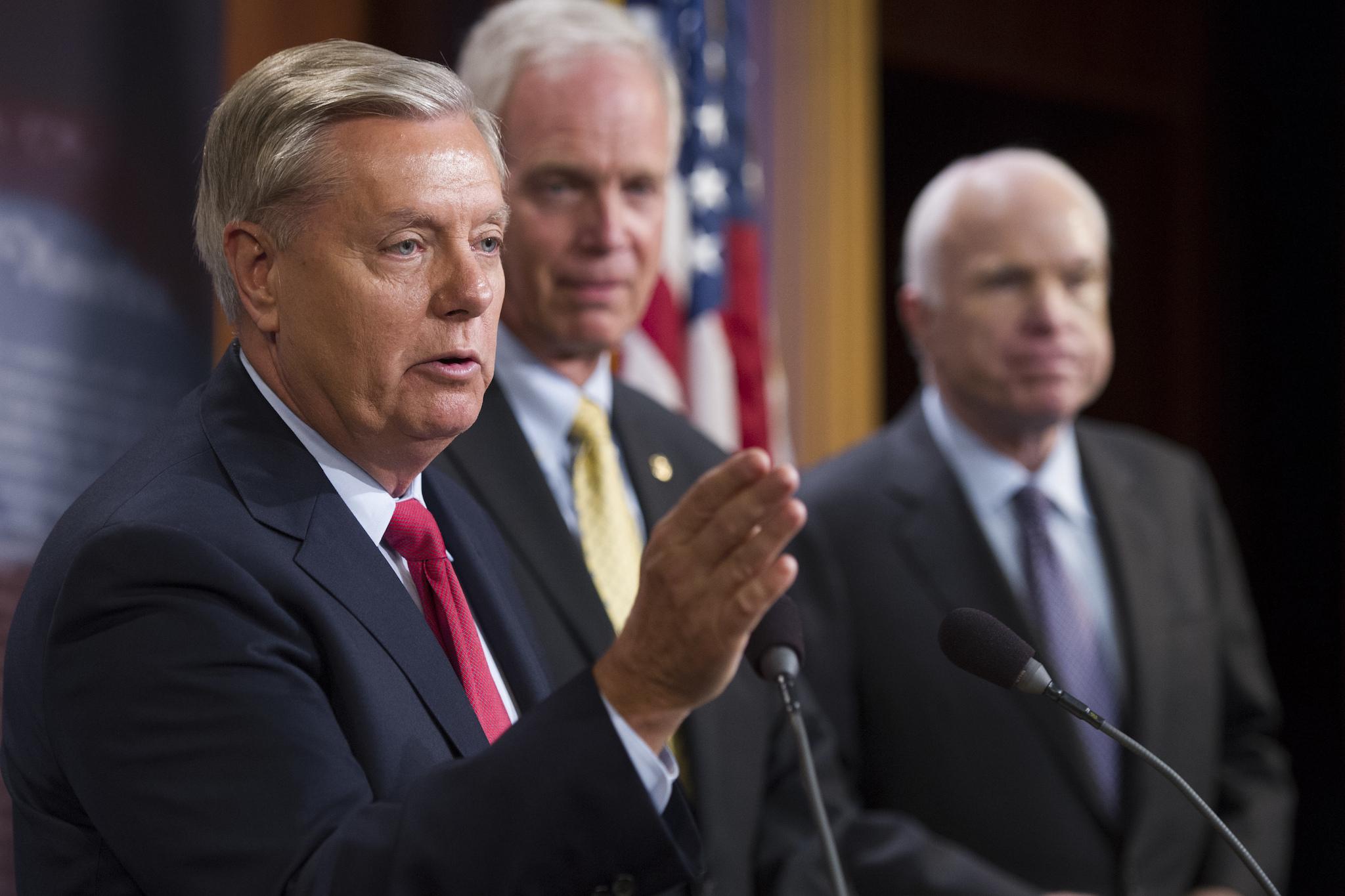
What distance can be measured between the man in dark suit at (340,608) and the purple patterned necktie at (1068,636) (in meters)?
1.44

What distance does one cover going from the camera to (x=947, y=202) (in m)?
2.93

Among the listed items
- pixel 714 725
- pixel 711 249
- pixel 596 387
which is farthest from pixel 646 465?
pixel 711 249

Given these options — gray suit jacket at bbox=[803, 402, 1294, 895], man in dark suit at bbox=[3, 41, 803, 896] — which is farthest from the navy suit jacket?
gray suit jacket at bbox=[803, 402, 1294, 895]

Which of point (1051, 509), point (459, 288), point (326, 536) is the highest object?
point (459, 288)

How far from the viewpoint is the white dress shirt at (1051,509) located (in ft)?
8.86

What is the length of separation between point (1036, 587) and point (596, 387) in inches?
39.3

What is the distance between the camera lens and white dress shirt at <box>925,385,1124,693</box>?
270 centimetres

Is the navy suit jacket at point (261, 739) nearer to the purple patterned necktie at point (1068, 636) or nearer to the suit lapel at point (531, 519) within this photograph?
the suit lapel at point (531, 519)

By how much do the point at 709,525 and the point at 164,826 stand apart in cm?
48

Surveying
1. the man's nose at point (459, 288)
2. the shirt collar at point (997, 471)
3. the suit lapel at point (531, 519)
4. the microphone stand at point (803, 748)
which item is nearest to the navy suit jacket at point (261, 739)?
the microphone stand at point (803, 748)

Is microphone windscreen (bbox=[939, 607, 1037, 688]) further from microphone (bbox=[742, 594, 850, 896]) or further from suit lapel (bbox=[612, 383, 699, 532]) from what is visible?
suit lapel (bbox=[612, 383, 699, 532])

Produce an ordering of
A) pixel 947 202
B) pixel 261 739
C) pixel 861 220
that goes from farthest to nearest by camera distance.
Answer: pixel 861 220 < pixel 947 202 < pixel 261 739

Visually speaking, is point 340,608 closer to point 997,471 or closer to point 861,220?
point 997,471

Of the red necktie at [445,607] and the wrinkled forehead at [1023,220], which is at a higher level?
the wrinkled forehead at [1023,220]
